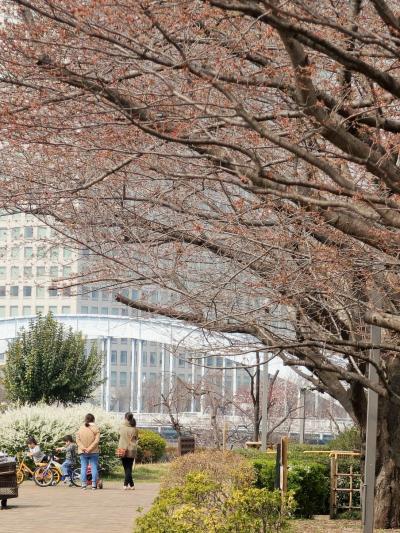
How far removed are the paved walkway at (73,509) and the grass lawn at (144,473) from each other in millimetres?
3510

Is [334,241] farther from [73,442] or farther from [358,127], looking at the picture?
[73,442]

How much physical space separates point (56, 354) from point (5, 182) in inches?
1096

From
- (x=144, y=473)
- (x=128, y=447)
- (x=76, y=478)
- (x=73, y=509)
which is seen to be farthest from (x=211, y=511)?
(x=144, y=473)

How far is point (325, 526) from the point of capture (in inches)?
731

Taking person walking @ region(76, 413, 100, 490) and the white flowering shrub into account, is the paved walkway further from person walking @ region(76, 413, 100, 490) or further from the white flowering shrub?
the white flowering shrub

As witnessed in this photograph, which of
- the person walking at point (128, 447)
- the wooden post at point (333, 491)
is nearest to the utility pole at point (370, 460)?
the wooden post at point (333, 491)

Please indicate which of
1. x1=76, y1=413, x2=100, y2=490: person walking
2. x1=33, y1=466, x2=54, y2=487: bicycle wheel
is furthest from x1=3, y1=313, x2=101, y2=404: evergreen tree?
x1=76, y1=413, x2=100, y2=490: person walking

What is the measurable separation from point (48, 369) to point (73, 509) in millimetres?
21259

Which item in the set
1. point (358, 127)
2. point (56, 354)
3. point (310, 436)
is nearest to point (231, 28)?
point (358, 127)

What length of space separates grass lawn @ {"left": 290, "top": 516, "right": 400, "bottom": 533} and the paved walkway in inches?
92.3

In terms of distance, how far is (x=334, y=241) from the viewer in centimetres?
1284

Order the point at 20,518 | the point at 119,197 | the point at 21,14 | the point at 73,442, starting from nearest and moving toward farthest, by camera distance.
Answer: the point at 21,14 → the point at 119,197 → the point at 20,518 → the point at 73,442

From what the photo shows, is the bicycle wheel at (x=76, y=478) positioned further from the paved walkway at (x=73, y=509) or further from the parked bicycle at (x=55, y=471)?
the paved walkway at (x=73, y=509)

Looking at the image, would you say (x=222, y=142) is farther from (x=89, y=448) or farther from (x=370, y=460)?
(x=89, y=448)
